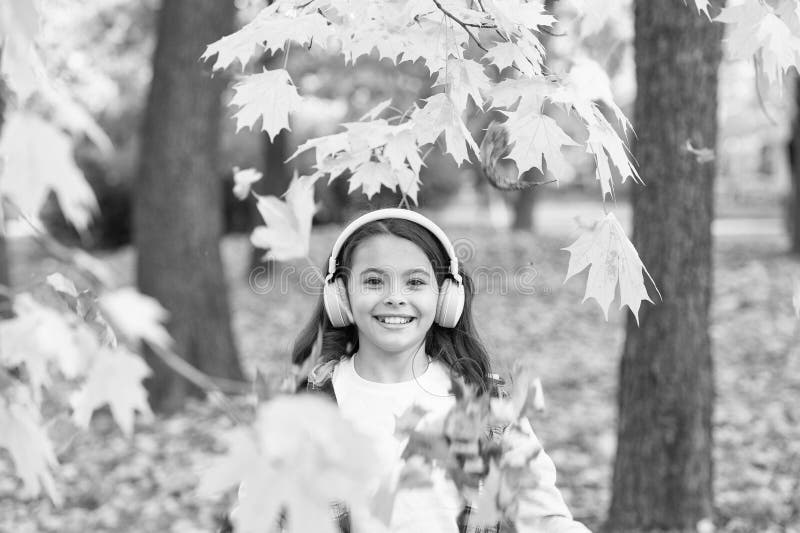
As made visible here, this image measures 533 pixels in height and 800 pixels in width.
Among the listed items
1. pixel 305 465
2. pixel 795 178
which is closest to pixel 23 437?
pixel 305 465

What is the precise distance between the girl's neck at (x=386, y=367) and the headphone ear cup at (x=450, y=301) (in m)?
0.12

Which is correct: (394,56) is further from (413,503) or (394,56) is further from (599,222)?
(413,503)

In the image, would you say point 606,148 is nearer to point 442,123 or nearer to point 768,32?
point 442,123

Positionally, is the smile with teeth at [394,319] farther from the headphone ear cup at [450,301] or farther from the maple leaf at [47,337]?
the maple leaf at [47,337]

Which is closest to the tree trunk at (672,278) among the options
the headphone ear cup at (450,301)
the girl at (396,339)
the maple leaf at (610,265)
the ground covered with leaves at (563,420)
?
the ground covered with leaves at (563,420)

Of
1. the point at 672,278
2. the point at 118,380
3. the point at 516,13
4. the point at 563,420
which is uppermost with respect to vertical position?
the point at 516,13

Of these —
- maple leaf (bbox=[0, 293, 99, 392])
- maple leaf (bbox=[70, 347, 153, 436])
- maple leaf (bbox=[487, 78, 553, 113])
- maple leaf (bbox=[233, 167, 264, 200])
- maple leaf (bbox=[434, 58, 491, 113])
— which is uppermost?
maple leaf (bbox=[434, 58, 491, 113])

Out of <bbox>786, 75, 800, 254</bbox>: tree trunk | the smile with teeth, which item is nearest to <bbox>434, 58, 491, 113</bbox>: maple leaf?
the smile with teeth

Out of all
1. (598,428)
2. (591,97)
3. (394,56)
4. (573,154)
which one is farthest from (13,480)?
(573,154)

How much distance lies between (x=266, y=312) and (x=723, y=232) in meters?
10.0

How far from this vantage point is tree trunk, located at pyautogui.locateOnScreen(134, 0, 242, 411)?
6.07 metres

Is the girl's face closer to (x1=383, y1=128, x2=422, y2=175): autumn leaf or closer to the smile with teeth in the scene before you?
the smile with teeth

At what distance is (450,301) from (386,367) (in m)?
0.23

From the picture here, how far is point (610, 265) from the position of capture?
195cm
